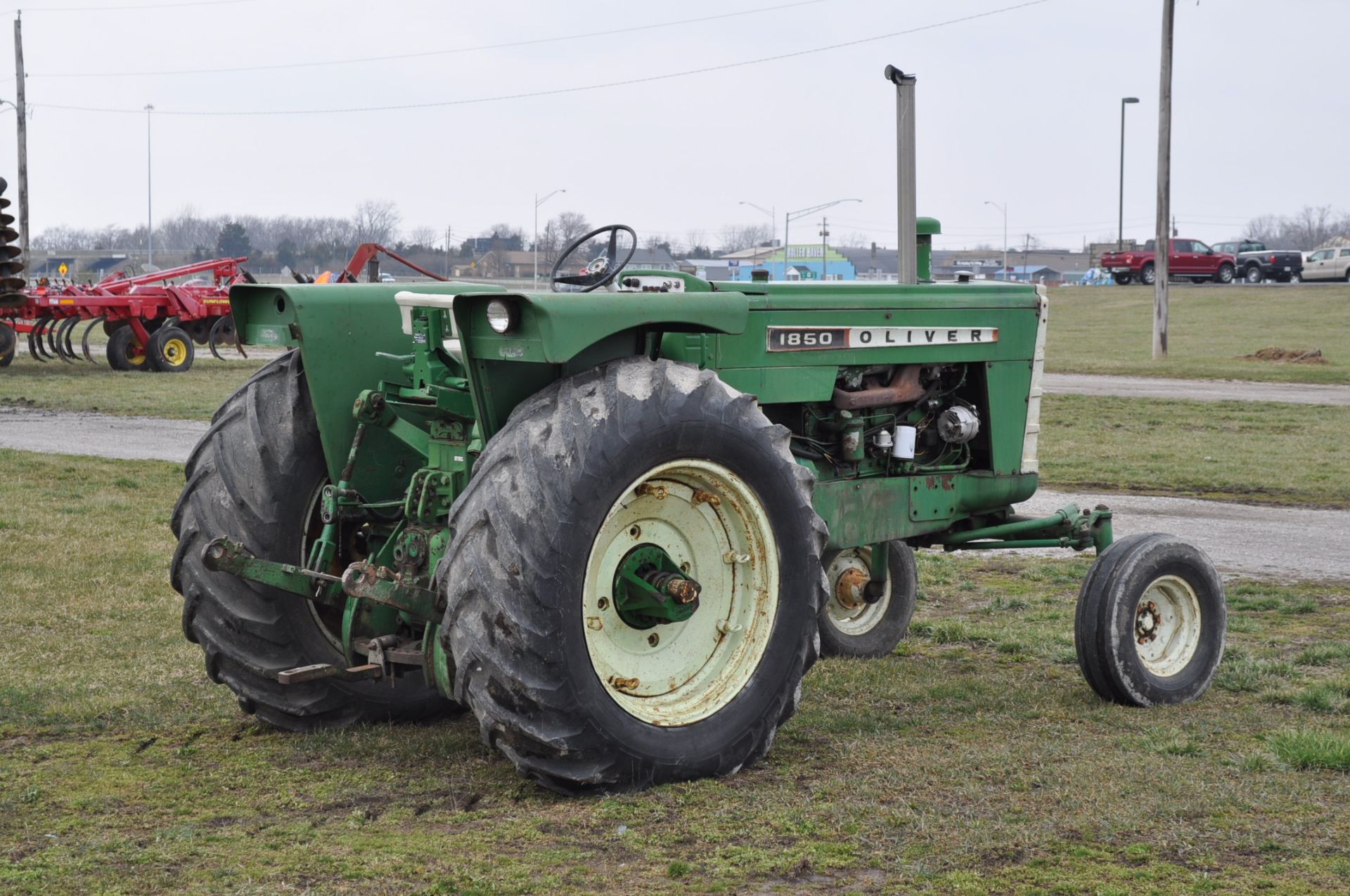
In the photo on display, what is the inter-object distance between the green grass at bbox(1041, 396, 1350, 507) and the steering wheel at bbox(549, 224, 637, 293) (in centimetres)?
723

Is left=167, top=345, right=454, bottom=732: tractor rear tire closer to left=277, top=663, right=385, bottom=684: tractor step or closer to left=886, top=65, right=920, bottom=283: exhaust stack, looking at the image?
left=277, top=663, right=385, bottom=684: tractor step

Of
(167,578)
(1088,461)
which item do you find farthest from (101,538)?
(1088,461)

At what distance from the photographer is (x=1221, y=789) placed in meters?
4.23

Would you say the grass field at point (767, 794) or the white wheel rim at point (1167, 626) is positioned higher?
the white wheel rim at point (1167, 626)

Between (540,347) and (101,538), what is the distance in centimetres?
Result: 575

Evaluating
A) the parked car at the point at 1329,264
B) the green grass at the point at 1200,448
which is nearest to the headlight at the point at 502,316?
the green grass at the point at 1200,448

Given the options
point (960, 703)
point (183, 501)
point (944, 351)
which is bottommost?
point (960, 703)

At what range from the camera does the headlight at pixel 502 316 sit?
3.90m

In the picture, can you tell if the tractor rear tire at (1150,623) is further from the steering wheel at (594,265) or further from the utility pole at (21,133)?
the utility pole at (21,133)

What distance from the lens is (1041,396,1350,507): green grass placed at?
37.9 feet

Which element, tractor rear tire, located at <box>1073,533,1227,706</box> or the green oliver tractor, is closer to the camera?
the green oliver tractor

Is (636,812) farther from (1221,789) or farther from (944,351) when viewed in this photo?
(944,351)

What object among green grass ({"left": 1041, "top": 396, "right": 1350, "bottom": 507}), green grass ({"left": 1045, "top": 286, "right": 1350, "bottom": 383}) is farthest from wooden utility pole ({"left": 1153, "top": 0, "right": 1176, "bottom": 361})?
green grass ({"left": 1041, "top": 396, "right": 1350, "bottom": 507})

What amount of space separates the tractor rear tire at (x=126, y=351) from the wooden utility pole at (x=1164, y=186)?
60.8ft
